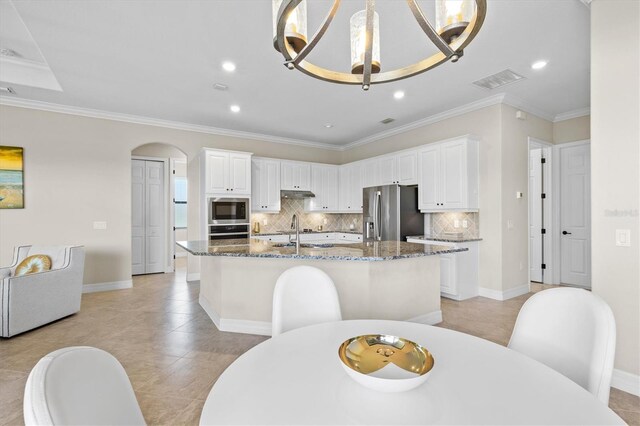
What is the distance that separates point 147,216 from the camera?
21.4 feet

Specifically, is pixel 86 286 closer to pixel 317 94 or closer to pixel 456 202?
pixel 317 94

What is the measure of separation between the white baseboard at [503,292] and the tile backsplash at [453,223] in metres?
0.81

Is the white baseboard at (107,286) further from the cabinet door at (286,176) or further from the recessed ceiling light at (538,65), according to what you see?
the recessed ceiling light at (538,65)

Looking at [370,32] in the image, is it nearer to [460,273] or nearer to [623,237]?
[623,237]

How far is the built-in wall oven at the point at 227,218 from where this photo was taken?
528 cm

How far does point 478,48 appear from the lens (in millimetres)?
3039

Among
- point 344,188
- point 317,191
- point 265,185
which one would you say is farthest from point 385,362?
point 344,188

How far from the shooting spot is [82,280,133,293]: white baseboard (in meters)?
4.86

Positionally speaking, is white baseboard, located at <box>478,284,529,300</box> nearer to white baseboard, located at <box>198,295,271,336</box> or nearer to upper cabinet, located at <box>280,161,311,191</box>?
white baseboard, located at <box>198,295,271,336</box>

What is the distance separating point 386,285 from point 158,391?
6.80 feet

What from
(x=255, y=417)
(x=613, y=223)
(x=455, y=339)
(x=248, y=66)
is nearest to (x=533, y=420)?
(x=455, y=339)

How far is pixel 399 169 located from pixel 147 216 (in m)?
5.22

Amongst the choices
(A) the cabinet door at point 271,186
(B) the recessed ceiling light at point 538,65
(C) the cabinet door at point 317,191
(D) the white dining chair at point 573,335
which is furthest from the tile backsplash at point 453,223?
(D) the white dining chair at point 573,335

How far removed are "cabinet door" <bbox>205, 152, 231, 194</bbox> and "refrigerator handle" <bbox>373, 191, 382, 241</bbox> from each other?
262 cm
